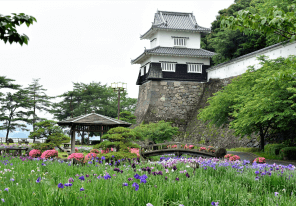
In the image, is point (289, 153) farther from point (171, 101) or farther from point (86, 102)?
point (86, 102)

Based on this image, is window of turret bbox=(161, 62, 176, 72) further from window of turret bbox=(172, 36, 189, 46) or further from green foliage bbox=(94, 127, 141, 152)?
green foliage bbox=(94, 127, 141, 152)

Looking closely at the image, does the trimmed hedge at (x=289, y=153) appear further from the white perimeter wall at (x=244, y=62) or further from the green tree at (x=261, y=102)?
the white perimeter wall at (x=244, y=62)

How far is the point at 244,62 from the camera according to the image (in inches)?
933

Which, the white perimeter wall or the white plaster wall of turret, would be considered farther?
the white plaster wall of turret

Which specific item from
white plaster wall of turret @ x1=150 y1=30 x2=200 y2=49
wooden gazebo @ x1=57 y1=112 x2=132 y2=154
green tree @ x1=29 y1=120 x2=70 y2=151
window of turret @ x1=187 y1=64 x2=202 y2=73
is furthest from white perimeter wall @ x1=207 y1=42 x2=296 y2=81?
green tree @ x1=29 y1=120 x2=70 y2=151

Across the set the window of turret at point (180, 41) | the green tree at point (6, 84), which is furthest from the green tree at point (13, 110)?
the window of turret at point (180, 41)

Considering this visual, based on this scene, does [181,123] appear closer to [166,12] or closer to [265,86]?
[166,12]

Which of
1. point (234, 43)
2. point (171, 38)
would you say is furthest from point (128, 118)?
point (234, 43)

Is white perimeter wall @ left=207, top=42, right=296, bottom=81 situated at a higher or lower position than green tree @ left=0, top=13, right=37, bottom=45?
higher

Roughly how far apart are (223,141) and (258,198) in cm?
1926

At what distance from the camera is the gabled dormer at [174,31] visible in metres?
30.1

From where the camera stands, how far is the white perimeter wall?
18766 millimetres

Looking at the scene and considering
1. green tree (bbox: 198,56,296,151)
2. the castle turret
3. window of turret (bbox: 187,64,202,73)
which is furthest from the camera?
window of turret (bbox: 187,64,202,73)

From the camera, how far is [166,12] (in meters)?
32.2
